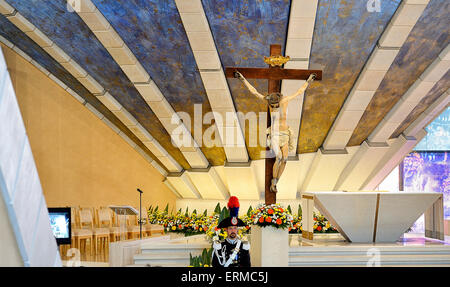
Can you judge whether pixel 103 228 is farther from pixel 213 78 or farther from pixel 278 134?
pixel 278 134

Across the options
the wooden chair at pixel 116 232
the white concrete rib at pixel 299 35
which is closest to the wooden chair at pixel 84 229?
the wooden chair at pixel 116 232

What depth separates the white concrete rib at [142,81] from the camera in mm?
8898

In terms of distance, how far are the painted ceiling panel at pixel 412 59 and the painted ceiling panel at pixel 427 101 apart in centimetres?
73

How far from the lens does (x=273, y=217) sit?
6.38 meters

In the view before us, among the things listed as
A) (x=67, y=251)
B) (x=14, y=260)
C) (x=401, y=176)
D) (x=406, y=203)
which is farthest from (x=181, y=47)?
(x=401, y=176)

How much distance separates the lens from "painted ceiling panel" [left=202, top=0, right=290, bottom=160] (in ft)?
27.3

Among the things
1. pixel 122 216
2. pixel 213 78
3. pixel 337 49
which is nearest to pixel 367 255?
pixel 337 49

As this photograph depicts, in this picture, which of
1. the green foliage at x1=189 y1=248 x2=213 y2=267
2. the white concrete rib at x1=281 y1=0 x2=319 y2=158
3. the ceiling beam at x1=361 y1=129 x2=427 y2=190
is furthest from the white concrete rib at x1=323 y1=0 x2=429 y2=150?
the green foliage at x1=189 y1=248 x2=213 y2=267

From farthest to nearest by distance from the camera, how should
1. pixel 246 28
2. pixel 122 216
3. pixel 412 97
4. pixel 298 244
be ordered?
pixel 412 97, pixel 122 216, pixel 246 28, pixel 298 244

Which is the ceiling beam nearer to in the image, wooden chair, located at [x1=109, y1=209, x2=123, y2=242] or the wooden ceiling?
the wooden ceiling

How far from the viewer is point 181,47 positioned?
9492 millimetres

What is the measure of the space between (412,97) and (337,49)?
246 centimetres

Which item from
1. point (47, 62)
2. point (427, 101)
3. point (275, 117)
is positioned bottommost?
point (275, 117)

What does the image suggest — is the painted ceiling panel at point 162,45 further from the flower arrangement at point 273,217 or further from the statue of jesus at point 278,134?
the flower arrangement at point 273,217
